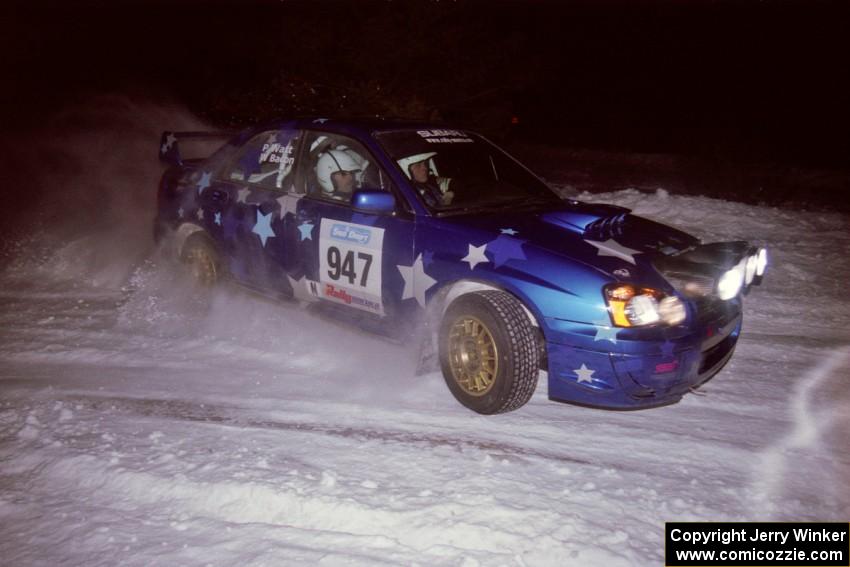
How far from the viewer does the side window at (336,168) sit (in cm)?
483

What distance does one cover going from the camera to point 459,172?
499cm

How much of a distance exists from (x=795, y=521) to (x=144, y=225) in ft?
29.0

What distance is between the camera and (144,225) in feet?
31.9

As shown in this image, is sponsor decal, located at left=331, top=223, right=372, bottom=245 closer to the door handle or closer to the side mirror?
the side mirror

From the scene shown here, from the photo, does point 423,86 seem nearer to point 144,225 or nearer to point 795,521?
point 144,225

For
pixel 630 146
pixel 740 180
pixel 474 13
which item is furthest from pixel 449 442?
pixel 630 146

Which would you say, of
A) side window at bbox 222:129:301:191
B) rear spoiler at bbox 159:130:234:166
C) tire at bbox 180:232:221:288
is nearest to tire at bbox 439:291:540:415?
side window at bbox 222:129:301:191

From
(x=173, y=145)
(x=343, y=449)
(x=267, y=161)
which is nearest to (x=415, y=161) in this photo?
(x=267, y=161)

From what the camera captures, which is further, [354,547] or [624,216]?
[624,216]

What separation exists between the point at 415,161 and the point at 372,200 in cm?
72

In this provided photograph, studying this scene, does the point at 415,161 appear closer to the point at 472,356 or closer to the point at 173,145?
the point at 472,356

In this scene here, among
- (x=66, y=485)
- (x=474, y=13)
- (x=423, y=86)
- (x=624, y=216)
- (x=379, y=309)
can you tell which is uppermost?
(x=474, y=13)

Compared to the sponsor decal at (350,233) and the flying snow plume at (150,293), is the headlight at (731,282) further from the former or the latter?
the sponsor decal at (350,233)

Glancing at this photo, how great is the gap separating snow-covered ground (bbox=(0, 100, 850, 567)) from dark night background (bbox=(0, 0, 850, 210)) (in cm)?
890
